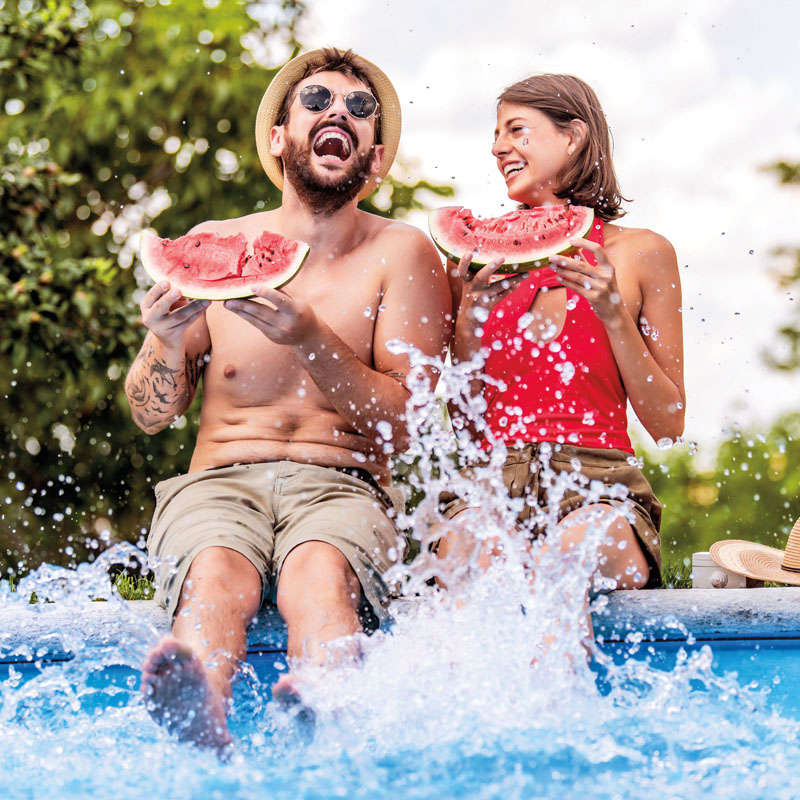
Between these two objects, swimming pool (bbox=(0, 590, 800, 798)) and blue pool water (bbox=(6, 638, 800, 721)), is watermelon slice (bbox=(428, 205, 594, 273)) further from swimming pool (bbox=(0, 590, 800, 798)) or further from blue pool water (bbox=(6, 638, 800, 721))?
blue pool water (bbox=(6, 638, 800, 721))

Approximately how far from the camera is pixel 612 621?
3094mm

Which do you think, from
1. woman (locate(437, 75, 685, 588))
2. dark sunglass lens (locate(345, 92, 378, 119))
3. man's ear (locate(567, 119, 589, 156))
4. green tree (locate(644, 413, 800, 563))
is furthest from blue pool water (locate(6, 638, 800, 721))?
green tree (locate(644, 413, 800, 563))

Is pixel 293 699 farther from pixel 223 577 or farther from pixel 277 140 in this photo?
pixel 277 140

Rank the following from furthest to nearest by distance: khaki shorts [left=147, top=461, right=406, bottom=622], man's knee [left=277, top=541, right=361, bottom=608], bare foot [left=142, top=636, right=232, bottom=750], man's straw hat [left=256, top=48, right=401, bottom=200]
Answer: man's straw hat [left=256, top=48, right=401, bottom=200] < khaki shorts [left=147, top=461, right=406, bottom=622] < man's knee [left=277, top=541, right=361, bottom=608] < bare foot [left=142, top=636, right=232, bottom=750]

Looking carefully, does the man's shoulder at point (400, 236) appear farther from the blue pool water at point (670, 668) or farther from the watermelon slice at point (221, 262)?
the blue pool water at point (670, 668)

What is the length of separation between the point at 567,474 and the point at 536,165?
3.41ft

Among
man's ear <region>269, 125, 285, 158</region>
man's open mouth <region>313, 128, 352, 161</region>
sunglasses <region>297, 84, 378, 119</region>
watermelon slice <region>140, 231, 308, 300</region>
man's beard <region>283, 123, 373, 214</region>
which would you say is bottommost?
watermelon slice <region>140, 231, 308, 300</region>

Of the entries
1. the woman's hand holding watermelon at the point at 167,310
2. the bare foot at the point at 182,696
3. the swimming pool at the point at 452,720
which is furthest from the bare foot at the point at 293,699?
the woman's hand holding watermelon at the point at 167,310

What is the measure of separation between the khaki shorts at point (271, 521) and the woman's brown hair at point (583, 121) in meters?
1.21

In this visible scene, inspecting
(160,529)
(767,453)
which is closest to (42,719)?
(160,529)

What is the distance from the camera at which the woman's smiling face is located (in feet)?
11.4

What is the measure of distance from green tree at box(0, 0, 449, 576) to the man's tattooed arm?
311 centimetres

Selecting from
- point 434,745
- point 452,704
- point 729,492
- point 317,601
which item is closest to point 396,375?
point 317,601

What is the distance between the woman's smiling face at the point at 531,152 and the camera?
3465 mm
